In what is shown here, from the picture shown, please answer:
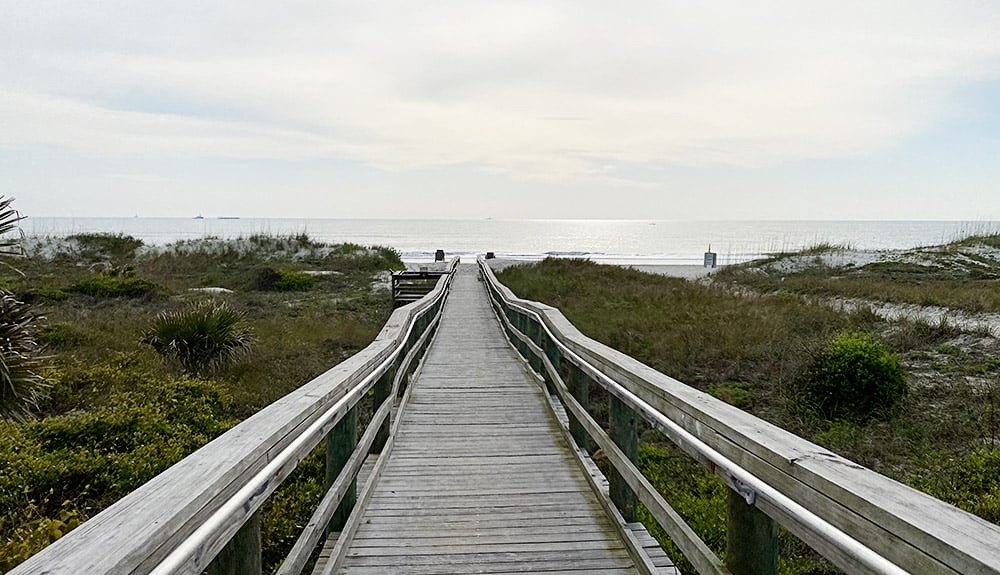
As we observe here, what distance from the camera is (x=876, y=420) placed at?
8.16 m

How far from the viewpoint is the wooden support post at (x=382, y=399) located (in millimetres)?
5004

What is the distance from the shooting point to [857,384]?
8492 millimetres

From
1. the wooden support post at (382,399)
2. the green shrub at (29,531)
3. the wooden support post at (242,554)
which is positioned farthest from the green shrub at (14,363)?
the wooden support post at (242,554)

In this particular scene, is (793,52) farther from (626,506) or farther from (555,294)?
(626,506)

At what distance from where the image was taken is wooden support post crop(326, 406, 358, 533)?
346cm

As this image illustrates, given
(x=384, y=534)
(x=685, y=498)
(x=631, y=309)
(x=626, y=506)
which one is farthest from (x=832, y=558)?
(x=631, y=309)

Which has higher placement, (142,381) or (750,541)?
(750,541)

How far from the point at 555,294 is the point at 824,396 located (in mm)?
12258

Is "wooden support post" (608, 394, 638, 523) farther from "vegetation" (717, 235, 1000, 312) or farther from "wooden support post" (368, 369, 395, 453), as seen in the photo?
"vegetation" (717, 235, 1000, 312)

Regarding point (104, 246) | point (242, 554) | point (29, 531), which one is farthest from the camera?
point (104, 246)

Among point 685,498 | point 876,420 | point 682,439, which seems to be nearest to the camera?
point 682,439

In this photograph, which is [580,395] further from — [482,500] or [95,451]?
[95,451]

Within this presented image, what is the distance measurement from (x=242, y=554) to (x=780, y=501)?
156cm

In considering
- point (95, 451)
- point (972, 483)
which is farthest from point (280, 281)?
point (972, 483)
